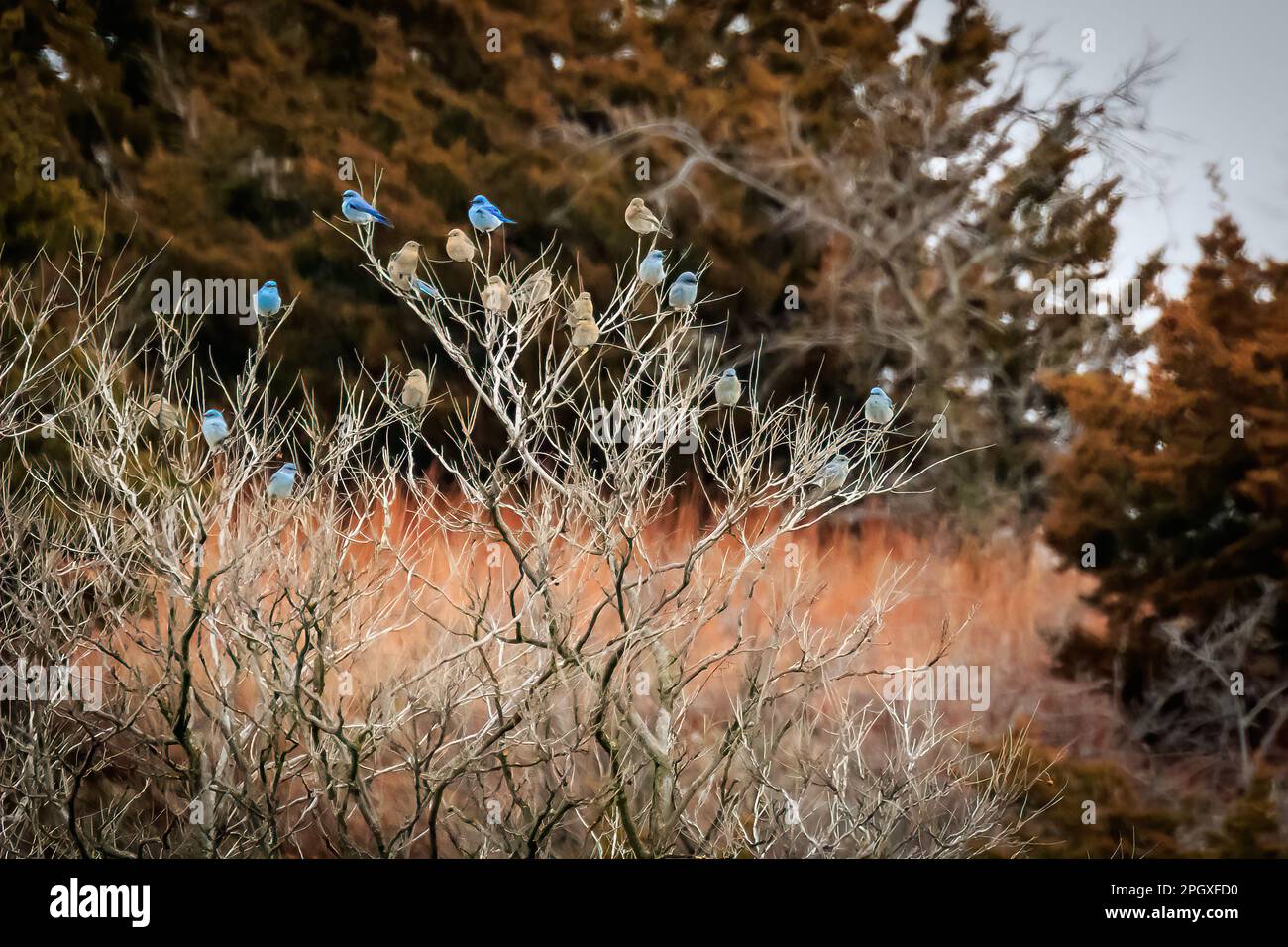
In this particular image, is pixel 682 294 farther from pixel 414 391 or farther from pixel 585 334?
pixel 414 391

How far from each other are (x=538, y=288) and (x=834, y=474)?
1.71m

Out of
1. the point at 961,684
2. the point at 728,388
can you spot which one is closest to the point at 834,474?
the point at 728,388

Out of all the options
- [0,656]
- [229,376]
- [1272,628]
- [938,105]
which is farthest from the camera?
[938,105]

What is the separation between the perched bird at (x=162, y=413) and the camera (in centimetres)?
609

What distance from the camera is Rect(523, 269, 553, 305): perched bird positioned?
627 centimetres

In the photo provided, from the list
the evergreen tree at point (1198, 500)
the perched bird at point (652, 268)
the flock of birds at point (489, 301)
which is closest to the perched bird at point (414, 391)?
the flock of birds at point (489, 301)

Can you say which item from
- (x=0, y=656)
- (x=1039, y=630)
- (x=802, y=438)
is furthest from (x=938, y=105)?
(x=0, y=656)

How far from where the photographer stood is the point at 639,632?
620cm

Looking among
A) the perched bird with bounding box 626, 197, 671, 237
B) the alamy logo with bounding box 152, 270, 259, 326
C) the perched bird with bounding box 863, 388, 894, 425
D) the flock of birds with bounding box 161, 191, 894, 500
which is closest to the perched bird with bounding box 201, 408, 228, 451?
the flock of birds with bounding box 161, 191, 894, 500

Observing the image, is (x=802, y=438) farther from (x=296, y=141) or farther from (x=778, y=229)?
(x=296, y=141)
